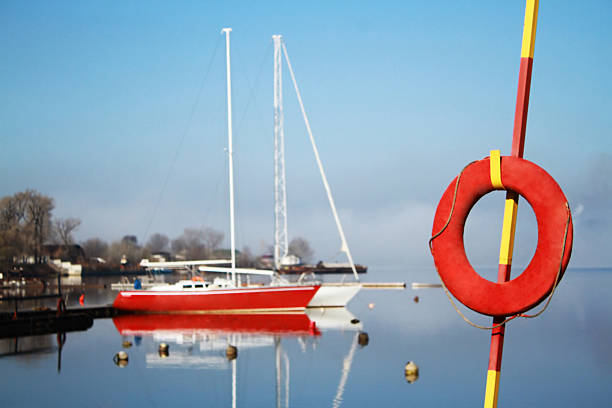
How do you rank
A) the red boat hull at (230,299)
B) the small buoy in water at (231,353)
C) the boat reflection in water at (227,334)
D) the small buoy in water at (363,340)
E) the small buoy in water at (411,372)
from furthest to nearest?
the red boat hull at (230,299) → the small buoy in water at (363,340) → the small buoy in water at (231,353) → the boat reflection in water at (227,334) → the small buoy in water at (411,372)

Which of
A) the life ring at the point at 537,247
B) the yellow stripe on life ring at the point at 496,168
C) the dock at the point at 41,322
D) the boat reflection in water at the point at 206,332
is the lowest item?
the boat reflection in water at the point at 206,332

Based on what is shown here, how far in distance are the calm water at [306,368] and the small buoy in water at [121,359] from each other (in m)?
0.33

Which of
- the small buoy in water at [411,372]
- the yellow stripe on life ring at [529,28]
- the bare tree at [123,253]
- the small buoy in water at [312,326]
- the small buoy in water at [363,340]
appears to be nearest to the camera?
the yellow stripe on life ring at [529,28]

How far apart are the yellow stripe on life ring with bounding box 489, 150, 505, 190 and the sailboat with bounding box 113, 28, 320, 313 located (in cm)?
2664

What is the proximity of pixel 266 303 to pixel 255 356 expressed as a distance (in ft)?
33.3

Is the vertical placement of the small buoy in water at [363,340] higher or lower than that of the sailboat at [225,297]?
lower

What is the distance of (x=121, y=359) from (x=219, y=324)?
9612mm

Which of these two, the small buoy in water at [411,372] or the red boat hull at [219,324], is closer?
the small buoy in water at [411,372]

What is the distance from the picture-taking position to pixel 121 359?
2462 centimetres

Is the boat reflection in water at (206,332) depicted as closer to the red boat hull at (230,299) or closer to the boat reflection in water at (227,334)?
the boat reflection in water at (227,334)

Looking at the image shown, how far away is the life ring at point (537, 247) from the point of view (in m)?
8.81

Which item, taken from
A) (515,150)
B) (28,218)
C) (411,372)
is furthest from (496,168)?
(28,218)

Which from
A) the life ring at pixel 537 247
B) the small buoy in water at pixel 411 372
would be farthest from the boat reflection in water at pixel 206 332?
the life ring at pixel 537 247

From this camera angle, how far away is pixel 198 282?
36500 mm
